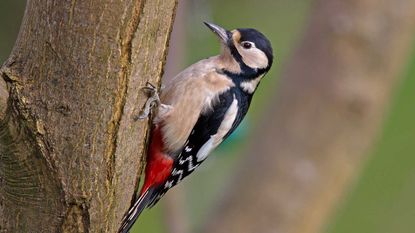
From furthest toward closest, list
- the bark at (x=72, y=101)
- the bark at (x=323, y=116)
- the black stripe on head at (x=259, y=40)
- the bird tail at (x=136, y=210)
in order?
1. the bark at (x=323, y=116)
2. the black stripe on head at (x=259, y=40)
3. the bird tail at (x=136, y=210)
4. the bark at (x=72, y=101)

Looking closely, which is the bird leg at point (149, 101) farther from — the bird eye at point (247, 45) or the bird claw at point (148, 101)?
the bird eye at point (247, 45)

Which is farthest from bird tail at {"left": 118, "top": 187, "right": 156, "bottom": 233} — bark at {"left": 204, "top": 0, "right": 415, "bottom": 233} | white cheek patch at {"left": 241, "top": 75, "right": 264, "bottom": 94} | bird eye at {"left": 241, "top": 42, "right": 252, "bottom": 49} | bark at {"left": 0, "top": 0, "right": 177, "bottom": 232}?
bark at {"left": 204, "top": 0, "right": 415, "bottom": 233}

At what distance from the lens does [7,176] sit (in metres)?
2.43

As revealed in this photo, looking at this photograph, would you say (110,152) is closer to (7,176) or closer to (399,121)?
(7,176)

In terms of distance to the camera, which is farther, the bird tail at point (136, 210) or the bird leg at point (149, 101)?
the bird tail at point (136, 210)

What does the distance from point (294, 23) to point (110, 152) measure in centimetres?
555

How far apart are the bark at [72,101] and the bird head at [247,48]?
2.72 feet

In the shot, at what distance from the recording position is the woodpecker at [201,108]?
3.00 m

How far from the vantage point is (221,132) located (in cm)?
316

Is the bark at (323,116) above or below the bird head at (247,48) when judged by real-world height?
below

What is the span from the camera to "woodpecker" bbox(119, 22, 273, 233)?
9.84ft

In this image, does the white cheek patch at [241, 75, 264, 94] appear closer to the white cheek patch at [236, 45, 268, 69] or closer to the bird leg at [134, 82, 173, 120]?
the white cheek patch at [236, 45, 268, 69]

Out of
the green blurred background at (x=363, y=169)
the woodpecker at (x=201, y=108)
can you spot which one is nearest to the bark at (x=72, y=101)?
the woodpecker at (x=201, y=108)

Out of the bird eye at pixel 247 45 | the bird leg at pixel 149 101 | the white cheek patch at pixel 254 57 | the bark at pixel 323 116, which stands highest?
the bird leg at pixel 149 101
